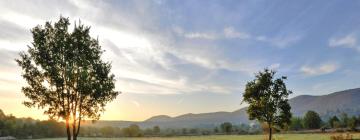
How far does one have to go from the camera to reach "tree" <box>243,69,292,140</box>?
2282 inches

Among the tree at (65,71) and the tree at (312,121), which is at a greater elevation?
the tree at (65,71)

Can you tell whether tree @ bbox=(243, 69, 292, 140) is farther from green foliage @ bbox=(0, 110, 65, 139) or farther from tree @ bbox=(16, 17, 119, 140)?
green foliage @ bbox=(0, 110, 65, 139)

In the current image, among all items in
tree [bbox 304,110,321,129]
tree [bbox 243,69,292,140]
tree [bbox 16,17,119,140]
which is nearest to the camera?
tree [bbox 16,17,119,140]

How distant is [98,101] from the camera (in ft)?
120

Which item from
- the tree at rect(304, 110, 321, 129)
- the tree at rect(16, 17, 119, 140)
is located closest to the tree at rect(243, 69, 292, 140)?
the tree at rect(16, 17, 119, 140)

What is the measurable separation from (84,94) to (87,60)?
3.40 metres

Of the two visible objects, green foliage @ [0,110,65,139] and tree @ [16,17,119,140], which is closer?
tree @ [16,17,119,140]

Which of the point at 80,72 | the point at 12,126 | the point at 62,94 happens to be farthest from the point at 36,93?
the point at 12,126

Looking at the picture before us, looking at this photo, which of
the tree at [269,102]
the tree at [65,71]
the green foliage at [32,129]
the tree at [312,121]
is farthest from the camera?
the tree at [312,121]

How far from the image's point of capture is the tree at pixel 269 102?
58.0m

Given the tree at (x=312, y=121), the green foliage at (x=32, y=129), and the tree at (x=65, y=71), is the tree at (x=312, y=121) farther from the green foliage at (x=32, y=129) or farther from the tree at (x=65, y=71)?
the tree at (x=65, y=71)

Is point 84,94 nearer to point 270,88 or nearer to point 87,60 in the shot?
point 87,60

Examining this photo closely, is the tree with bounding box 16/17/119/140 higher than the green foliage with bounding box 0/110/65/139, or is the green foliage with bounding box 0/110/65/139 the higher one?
the tree with bounding box 16/17/119/140

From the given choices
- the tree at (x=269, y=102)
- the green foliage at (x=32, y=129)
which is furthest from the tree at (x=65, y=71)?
the green foliage at (x=32, y=129)
